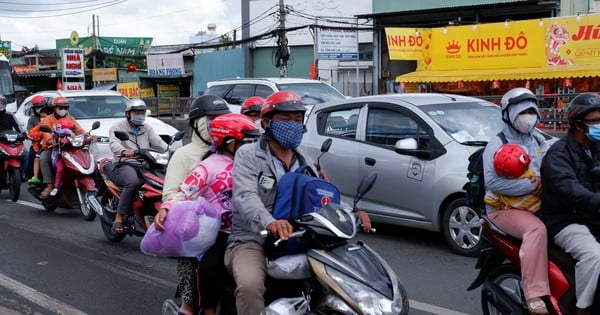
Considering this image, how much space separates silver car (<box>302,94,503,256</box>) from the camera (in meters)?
7.32

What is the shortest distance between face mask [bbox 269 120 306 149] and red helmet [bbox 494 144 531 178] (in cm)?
133

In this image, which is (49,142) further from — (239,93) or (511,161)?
(511,161)

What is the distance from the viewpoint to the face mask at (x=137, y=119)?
26.7 ft

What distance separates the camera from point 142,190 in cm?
736

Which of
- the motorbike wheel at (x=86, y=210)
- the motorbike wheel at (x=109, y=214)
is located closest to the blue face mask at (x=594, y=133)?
the motorbike wheel at (x=109, y=214)

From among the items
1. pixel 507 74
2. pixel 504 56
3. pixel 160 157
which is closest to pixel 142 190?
pixel 160 157

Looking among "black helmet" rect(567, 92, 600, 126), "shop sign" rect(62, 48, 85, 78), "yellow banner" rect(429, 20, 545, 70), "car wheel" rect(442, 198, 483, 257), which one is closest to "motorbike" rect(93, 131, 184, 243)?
"car wheel" rect(442, 198, 483, 257)

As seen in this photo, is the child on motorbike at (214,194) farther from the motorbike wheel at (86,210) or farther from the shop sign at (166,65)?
the shop sign at (166,65)

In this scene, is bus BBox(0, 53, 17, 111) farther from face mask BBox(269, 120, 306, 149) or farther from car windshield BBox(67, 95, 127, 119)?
face mask BBox(269, 120, 306, 149)

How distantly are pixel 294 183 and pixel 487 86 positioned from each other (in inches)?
904

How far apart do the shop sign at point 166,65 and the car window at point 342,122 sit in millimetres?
36112

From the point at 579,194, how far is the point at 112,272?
471 centimetres

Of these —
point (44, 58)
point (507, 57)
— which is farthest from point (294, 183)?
point (44, 58)

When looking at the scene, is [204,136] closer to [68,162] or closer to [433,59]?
[68,162]
